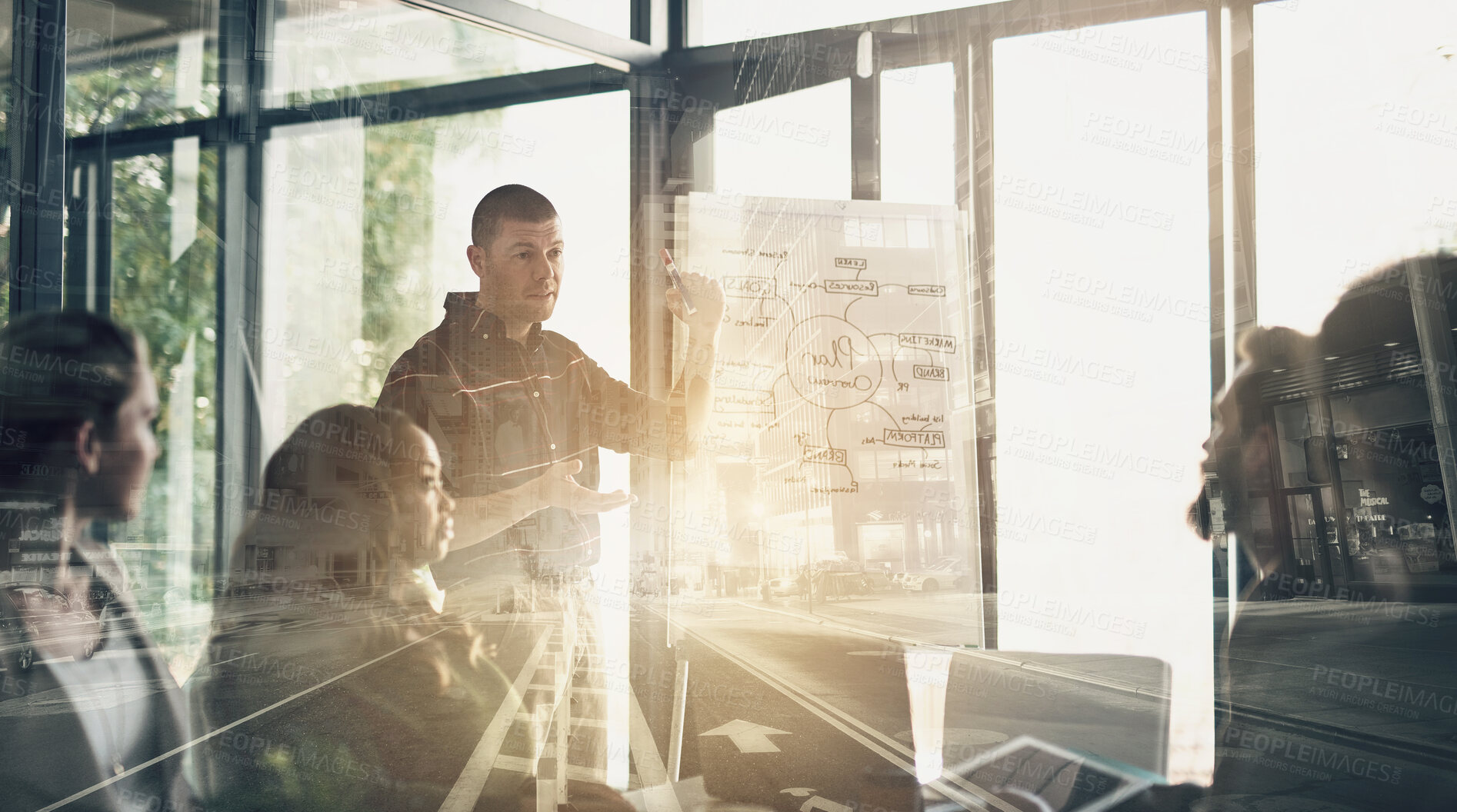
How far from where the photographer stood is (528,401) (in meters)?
2.20

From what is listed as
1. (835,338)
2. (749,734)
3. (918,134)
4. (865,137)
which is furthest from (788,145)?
(749,734)

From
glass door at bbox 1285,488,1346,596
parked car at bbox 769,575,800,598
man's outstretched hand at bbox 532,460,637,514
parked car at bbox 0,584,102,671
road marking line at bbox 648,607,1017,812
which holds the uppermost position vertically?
man's outstretched hand at bbox 532,460,637,514

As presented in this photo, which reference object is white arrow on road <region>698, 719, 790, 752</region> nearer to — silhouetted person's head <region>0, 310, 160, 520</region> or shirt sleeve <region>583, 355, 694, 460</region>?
shirt sleeve <region>583, 355, 694, 460</region>

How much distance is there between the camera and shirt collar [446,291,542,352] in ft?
7.19

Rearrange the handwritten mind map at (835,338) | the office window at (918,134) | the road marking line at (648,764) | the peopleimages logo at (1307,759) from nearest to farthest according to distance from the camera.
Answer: the road marking line at (648,764) < the handwritten mind map at (835,338) < the office window at (918,134) < the peopleimages logo at (1307,759)

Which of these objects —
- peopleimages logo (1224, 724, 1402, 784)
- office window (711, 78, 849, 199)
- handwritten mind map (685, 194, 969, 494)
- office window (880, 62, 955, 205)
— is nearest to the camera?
handwritten mind map (685, 194, 969, 494)

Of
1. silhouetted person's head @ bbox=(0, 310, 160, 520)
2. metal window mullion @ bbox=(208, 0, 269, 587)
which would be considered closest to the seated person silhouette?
silhouetted person's head @ bbox=(0, 310, 160, 520)

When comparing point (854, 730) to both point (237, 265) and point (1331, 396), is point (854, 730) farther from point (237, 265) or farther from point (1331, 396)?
point (237, 265)

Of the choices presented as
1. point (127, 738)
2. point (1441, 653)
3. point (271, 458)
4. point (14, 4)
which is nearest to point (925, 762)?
point (1441, 653)

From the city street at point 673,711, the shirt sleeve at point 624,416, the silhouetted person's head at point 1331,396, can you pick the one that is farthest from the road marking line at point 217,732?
the silhouetted person's head at point 1331,396

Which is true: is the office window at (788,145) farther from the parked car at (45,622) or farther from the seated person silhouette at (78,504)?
the parked car at (45,622)

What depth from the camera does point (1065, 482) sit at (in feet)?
7.88

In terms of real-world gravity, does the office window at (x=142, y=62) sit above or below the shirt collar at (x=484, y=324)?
above

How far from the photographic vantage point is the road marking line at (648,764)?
6.93 feet
